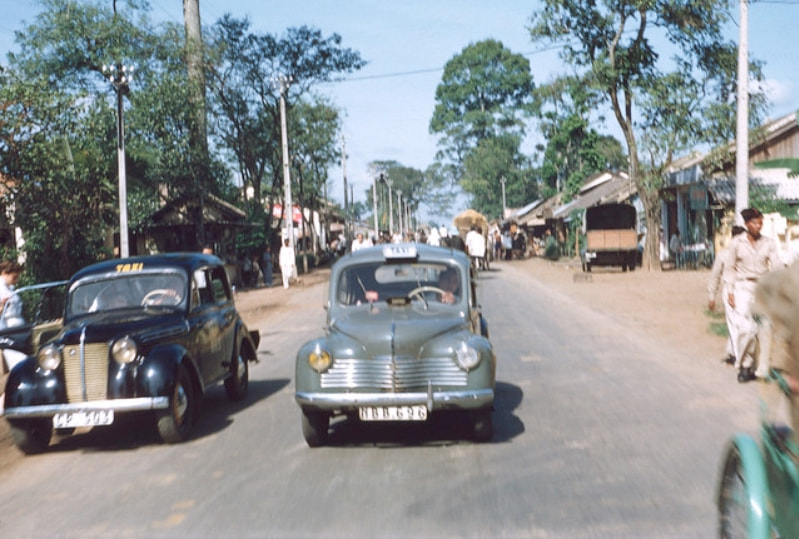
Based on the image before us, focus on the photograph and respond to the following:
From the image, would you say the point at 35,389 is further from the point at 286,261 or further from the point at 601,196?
the point at 601,196

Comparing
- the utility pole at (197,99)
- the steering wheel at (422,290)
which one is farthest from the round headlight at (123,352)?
the utility pole at (197,99)

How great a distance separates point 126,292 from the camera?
953cm

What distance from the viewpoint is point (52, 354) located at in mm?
8188

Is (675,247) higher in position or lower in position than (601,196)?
lower

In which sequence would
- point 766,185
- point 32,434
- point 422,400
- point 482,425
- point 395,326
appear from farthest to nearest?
point 766,185 → point 32,434 → point 395,326 → point 482,425 → point 422,400

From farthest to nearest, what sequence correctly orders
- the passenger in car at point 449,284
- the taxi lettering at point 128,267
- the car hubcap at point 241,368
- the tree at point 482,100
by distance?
the tree at point 482,100 → the car hubcap at point 241,368 → the taxi lettering at point 128,267 → the passenger in car at point 449,284

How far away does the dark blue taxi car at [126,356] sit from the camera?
26.4 ft

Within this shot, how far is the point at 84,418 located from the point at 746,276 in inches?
287

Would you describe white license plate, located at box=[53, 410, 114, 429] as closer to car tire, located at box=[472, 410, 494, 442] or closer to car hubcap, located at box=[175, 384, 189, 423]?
car hubcap, located at box=[175, 384, 189, 423]

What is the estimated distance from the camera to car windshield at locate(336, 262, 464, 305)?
886 centimetres

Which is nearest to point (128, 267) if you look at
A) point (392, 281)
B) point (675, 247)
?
point (392, 281)

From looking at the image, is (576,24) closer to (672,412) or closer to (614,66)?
(614,66)

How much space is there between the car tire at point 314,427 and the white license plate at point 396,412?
0.51 m

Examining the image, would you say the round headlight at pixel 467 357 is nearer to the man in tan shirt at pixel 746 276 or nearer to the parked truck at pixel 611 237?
the man in tan shirt at pixel 746 276
